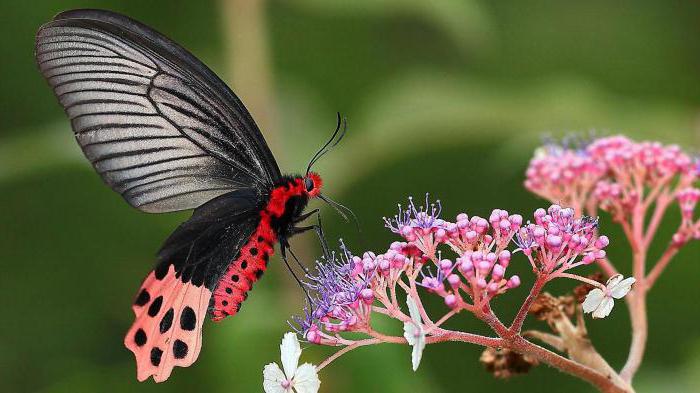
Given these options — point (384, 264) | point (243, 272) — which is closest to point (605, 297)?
point (384, 264)

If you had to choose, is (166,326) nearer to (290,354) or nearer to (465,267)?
(290,354)

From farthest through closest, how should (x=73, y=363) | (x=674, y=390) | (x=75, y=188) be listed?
1. (x=75, y=188)
2. (x=73, y=363)
3. (x=674, y=390)

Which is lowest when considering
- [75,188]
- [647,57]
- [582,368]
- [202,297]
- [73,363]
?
[73,363]

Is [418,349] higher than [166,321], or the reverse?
[418,349]

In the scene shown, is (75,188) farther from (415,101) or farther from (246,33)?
(415,101)

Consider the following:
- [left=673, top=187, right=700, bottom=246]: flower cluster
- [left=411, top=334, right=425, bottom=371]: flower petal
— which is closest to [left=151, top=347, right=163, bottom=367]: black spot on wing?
[left=411, top=334, right=425, bottom=371]: flower petal

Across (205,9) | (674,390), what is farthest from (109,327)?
(674,390)

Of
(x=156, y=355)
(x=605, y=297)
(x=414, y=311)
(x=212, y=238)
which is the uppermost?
(x=605, y=297)
